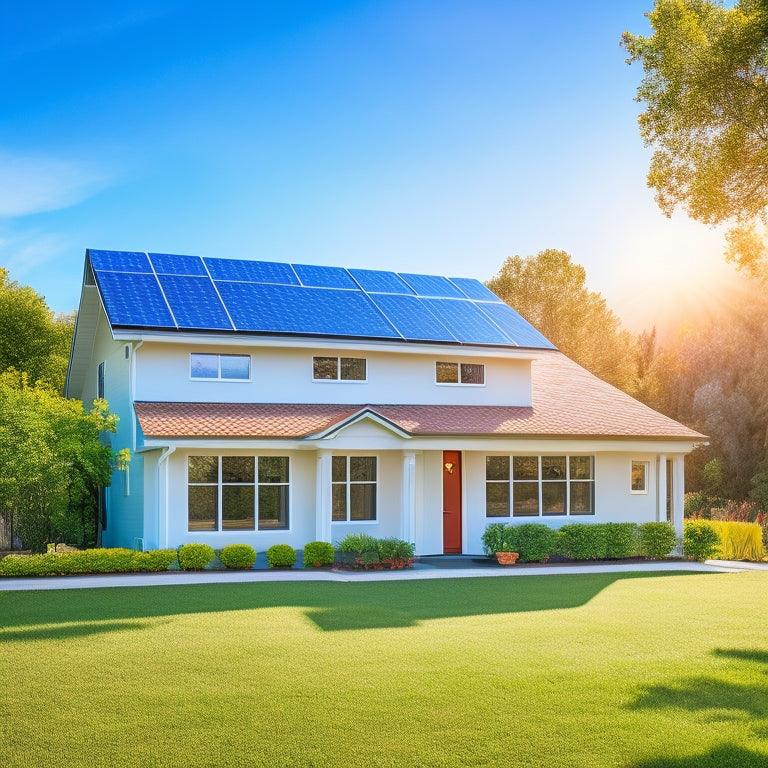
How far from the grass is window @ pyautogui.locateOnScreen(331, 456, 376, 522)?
6986mm

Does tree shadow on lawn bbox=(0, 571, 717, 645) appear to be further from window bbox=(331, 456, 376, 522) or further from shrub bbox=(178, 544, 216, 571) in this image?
window bbox=(331, 456, 376, 522)

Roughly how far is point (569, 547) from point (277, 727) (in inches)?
581

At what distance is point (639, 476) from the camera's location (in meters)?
24.5

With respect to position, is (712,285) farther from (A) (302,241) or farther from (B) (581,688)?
(B) (581,688)

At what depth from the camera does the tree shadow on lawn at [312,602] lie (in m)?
11.8

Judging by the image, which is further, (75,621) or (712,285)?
(712,285)

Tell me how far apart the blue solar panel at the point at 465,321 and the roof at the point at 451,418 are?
193cm

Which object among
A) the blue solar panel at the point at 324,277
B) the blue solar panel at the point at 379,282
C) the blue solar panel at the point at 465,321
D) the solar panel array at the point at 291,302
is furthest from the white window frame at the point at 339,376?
the blue solar panel at the point at 379,282

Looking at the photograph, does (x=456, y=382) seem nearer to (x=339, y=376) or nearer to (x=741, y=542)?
(x=339, y=376)

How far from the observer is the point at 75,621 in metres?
11.9

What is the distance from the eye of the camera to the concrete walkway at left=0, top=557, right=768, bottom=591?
16.2 meters

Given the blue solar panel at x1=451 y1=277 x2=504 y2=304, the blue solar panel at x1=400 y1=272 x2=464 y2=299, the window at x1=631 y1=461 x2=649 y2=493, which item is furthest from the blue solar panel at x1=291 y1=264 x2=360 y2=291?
the window at x1=631 y1=461 x2=649 y2=493

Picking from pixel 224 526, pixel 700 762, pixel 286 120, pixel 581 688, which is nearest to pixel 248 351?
pixel 224 526

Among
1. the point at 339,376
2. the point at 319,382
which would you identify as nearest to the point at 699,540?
the point at 339,376
